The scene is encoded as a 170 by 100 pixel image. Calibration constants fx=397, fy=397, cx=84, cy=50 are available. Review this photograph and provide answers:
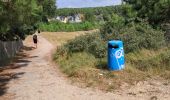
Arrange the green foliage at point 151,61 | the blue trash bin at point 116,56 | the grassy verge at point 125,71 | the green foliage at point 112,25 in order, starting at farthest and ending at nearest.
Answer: the green foliage at point 112,25
the blue trash bin at point 116,56
the green foliage at point 151,61
the grassy verge at point 125,71

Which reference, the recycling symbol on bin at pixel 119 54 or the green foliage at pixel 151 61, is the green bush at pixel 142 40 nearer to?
the green foliage at pixel 151 61

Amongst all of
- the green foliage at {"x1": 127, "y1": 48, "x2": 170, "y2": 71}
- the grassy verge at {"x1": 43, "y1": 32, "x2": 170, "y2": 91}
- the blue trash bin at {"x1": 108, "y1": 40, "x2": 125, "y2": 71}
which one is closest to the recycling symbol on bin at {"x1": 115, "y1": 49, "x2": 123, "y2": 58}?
the blue trash bin at {"x1": 108, "y1": 40, "x2": 125, "y2": 71}

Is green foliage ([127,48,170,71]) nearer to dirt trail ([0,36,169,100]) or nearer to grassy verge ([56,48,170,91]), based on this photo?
grassy verge ([56,48,170,91])

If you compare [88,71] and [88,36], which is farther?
[88,36]

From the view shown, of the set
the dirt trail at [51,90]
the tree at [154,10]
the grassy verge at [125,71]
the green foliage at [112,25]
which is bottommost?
the dirt trail at [51,90]

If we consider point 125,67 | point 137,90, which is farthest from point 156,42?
point 137,90

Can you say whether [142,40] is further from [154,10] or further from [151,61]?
[154,10]

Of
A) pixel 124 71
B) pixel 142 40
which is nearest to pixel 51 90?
pixel 124 71

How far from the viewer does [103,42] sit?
18.9 metres

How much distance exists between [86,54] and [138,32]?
2.89 meters

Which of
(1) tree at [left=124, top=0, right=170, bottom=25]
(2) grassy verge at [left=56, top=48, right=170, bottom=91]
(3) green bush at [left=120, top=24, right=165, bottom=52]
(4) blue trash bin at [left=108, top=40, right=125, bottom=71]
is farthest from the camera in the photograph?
(1) tree at [left=124, top=0, right=170, bottom=25]

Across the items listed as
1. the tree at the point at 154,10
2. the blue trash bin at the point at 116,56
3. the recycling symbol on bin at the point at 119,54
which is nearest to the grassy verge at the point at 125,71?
the blue trash bin at the point at 116,56

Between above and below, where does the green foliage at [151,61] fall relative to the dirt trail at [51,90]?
above

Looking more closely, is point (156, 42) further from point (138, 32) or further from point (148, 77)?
point (148, 77)
